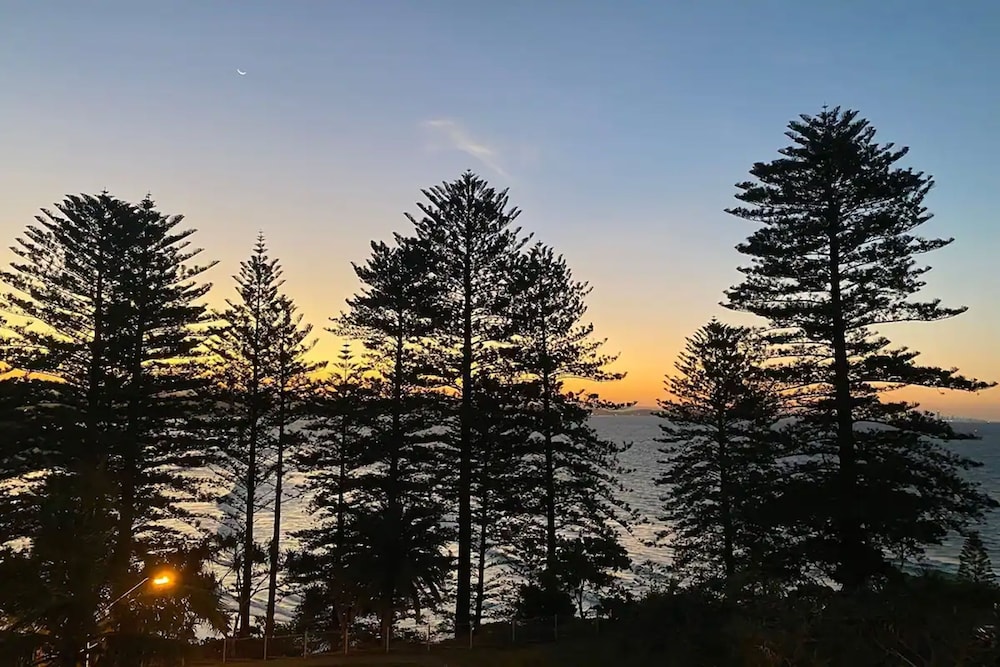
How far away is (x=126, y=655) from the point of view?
29.3 feet

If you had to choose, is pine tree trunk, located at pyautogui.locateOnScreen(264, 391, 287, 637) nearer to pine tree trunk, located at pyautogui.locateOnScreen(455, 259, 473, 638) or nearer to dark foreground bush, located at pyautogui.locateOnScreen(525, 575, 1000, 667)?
pine tree trunk, located at pyautogui.locateOnScreen(455, 259, 473, 638)

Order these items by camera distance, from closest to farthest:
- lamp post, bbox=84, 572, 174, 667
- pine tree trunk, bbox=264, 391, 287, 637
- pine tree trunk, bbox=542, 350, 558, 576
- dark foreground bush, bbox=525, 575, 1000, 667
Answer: dark foreground bush, bbox=525, 575, 1000, 667 < lamp post, bbox=84, 572, 174, 667 < pine tree trunk, bbox=542, 350, 558, 576 < pine tree trunk, bbox=264, 391, 287, 637

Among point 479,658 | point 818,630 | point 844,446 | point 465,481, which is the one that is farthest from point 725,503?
point 818,630

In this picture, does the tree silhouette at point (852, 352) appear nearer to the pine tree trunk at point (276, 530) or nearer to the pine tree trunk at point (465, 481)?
the pine tree trunk at point (465, 481)

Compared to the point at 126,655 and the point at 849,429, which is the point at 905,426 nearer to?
the point at 849,429

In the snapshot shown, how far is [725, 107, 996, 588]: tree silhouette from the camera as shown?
49.6 ft

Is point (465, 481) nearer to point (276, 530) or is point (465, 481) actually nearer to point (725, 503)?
point (276, 530)

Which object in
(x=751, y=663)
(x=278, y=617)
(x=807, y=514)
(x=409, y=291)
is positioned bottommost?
(x=278, y=617)

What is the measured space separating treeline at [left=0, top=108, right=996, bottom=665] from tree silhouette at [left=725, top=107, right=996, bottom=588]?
0.06 meters

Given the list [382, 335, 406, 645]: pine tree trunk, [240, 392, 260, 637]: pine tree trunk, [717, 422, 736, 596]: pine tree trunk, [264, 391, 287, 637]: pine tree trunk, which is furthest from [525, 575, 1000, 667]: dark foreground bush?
[264, 391, 287, 637]: pine tree trunk

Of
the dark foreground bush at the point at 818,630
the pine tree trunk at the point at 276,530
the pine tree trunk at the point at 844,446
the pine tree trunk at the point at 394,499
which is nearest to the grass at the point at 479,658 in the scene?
the dark foreground bush at the point at 818,630

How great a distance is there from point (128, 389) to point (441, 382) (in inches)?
378

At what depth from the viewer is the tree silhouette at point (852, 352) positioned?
15.1 meters

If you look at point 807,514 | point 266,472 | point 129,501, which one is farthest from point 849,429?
point 129,501
